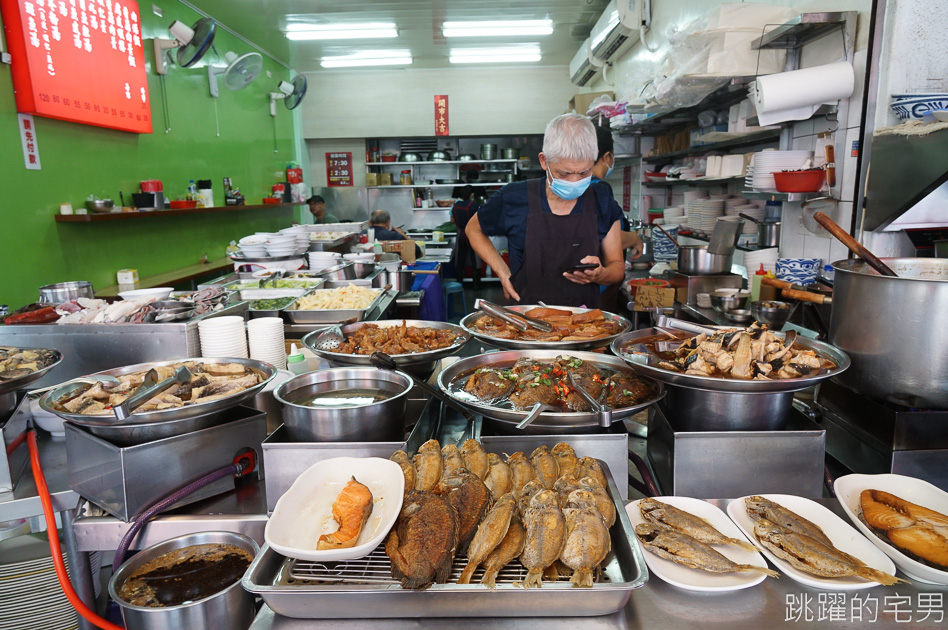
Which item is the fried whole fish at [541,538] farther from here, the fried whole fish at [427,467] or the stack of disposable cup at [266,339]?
the stack of disposable cup at [266,339]

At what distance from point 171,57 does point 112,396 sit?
642 cm

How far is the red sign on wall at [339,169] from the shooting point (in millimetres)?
12562

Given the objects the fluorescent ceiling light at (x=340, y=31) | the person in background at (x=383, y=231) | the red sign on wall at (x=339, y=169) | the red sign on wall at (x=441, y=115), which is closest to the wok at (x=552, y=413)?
the person in background at (x=383, y=231)

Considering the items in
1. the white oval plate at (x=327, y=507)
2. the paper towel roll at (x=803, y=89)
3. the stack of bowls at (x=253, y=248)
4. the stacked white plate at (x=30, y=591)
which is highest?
the paper towel roll at (x=803, y=89)

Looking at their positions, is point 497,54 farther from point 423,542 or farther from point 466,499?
point 423,542

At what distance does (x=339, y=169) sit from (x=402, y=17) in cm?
493

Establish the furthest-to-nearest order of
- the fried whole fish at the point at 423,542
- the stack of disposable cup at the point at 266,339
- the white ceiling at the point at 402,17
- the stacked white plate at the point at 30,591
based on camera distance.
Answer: the white ceiling at the point at 402,17
the stack of disposable cup at the point at 266,339
the stacked white plate at the point at 30,591
the fried whole fish at the point at 423,542

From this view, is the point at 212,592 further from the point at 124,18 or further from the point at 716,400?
the point at 124,18

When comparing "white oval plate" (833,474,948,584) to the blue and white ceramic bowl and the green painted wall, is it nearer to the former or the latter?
the blue and white ceramic bowl

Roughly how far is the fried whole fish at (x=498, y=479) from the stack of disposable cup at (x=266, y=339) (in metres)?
1.35

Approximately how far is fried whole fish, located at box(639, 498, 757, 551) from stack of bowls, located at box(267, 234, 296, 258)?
4337mm

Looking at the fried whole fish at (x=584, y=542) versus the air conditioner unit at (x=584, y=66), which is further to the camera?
the air conditioner unit at (x=584, y=66)

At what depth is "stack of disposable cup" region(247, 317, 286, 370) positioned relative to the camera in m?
2.38

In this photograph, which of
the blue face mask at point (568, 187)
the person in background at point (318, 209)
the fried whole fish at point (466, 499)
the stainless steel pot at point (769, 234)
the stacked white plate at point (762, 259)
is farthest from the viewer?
the person in background at point (318, 209)
